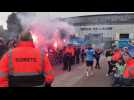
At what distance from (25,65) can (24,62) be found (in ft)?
0.14

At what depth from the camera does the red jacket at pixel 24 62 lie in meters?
3.28

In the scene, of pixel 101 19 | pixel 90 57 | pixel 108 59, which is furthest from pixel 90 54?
pixel 101 19

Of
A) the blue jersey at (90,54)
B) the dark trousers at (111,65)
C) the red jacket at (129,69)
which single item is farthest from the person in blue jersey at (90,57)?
the red jacket at (129,69)

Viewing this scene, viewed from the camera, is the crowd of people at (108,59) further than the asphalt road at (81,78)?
Yes

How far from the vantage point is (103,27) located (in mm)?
5094

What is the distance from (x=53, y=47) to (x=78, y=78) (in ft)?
1.98

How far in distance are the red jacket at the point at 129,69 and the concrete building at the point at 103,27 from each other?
1.34 feet

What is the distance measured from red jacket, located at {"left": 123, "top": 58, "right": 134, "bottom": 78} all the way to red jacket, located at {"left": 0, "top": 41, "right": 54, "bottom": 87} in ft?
6.15

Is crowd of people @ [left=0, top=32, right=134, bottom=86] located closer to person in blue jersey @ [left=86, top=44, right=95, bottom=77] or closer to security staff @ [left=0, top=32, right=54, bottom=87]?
person in blue jersey @ [left=86, top=44, right=95, bottom=77]

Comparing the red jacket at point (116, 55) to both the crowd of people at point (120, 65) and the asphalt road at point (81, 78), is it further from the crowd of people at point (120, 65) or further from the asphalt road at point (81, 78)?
the asphalt road at point (81, 78)

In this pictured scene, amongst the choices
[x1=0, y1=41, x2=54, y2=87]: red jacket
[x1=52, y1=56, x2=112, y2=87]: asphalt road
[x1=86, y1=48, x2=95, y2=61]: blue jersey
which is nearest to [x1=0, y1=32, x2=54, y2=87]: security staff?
[x1=0, y1=41, x2=54, y2=87]: red jacket
